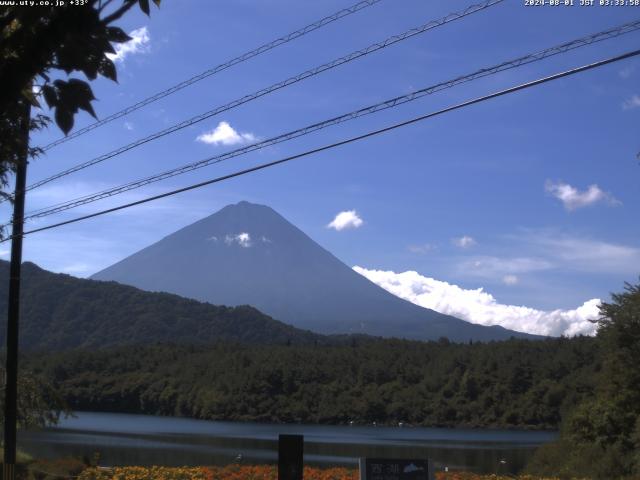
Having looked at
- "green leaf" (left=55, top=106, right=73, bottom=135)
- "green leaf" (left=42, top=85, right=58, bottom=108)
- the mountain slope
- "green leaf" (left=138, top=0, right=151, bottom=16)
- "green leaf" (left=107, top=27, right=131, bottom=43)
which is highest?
the mountain slope

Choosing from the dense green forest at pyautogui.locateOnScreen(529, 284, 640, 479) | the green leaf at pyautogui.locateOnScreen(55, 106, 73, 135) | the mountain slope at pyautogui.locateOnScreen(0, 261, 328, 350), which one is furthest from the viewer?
the mountain slope at pyautogui.locateOnScreen(0, 261, 328, 350)

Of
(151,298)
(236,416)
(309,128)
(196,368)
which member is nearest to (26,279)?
(151,298)

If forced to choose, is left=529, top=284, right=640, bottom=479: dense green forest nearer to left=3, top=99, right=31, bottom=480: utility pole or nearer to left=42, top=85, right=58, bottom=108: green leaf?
left=3, top=99, right=31, bottom=480: utility pole

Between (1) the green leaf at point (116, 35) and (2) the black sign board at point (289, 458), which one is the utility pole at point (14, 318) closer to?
(2) the black sign board at point (289, 458)

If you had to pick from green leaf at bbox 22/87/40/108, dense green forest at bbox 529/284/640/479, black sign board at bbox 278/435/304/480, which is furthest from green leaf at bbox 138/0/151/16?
dense green forest at bbox 529/284/640/479

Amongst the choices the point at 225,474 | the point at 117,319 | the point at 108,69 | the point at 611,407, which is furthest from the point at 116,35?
the point at 117,319

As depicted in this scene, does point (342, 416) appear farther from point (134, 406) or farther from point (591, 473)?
point (591, 473)

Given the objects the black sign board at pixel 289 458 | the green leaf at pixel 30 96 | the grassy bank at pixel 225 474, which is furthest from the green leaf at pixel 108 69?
the grassy bank at pixel 225 474
